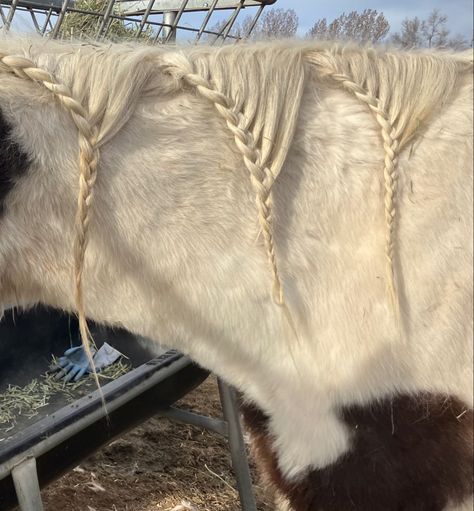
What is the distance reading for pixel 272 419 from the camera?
1.10 metres

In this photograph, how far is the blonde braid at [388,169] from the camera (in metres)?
0.89

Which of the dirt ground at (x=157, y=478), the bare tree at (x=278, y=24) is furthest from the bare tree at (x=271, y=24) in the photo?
the dirt ground at (x=157, y=478)

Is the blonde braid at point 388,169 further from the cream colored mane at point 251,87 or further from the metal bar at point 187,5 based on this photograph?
the metal bar at point 187,5

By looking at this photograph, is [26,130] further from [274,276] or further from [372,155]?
[372,155]

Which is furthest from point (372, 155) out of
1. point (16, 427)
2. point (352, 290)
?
point (16, 427)

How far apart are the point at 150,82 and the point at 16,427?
1.44 metres

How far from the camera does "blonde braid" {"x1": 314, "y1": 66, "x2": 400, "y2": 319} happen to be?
34.9 inches

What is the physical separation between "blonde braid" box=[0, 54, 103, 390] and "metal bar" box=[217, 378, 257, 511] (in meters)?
1.18

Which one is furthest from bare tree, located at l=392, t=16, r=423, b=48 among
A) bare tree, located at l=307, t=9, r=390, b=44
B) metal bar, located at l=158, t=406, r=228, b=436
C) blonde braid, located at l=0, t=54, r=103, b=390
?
metal bar, located at l=158, t=406, r=228, b=436

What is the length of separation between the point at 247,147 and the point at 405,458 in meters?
0.60

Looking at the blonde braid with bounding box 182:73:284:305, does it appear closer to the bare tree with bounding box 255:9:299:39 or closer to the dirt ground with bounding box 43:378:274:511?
the bare tree with bounding box 255:9:299:39

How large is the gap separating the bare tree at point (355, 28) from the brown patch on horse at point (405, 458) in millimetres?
684

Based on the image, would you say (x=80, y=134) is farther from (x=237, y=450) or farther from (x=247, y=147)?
(x=237, y=450)

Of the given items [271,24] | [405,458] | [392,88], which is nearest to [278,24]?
[271,24]
